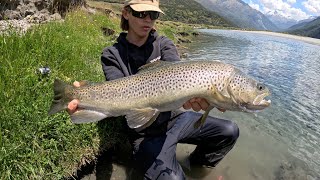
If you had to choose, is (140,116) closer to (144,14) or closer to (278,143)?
(144,14)

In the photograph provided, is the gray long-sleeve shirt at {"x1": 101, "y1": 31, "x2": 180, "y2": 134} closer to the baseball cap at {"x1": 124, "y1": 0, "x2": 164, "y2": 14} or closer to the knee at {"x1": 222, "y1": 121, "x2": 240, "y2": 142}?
Result: the baseball cap at {"x1": 124, "y1": 0, "x2": 164, "y2": 14}

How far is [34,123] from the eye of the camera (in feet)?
15.7

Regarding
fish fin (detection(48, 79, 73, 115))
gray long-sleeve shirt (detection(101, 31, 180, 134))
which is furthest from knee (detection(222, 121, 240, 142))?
fish fin (detection(48, 79, 73, 115))

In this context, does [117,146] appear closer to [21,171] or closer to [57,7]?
[21,171]

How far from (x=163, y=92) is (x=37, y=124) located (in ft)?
6.92

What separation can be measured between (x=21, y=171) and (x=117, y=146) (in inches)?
92.4

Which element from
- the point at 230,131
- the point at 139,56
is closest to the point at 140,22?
the point at 139,56

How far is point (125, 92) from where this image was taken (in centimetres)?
407

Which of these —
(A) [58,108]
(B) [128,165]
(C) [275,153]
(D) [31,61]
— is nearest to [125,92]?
(A) [58,108]

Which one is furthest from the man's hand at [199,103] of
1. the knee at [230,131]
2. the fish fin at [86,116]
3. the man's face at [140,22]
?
the knee at [230,131]

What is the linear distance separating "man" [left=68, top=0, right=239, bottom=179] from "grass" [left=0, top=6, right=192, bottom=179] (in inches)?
33.4

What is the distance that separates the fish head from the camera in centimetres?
392

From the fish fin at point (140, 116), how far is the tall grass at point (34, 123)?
1421 mm

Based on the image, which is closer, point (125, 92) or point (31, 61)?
point (125, 92)
